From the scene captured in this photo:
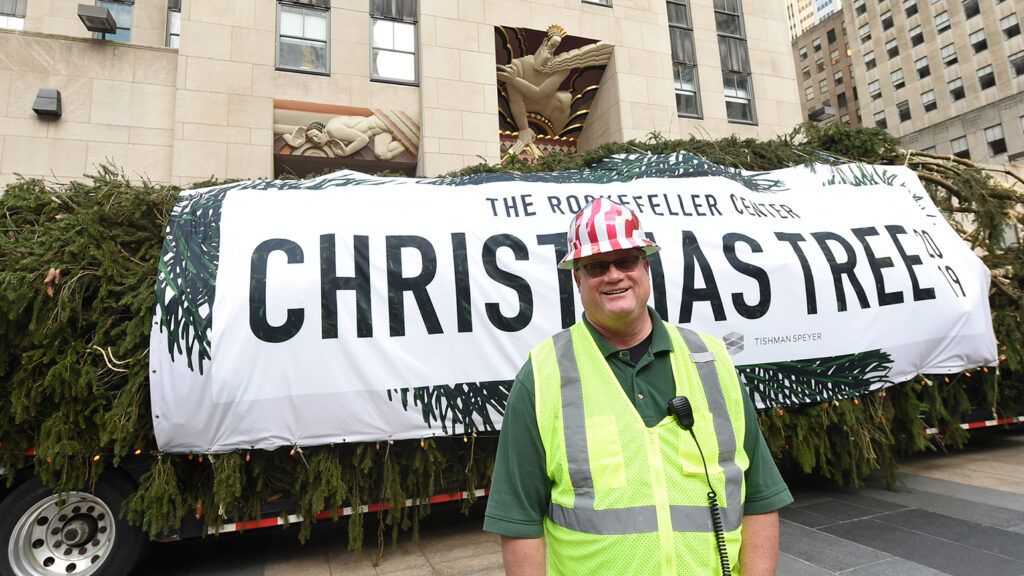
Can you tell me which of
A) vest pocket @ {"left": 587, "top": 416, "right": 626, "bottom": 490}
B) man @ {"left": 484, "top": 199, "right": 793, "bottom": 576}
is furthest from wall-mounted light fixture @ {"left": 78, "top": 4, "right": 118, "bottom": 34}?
vest pocket @ {"left": 587, "top": 416, "right": 626, "bottom": 490}

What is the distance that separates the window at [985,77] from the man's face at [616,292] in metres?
63.3

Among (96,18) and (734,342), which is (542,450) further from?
(96,18)

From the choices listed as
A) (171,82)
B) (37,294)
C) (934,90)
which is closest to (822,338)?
(37,294)

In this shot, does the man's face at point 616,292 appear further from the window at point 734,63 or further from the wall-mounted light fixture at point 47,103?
the window at point 734,63

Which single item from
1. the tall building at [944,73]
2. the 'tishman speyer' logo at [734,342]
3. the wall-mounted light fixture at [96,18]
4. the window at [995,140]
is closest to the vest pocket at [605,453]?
the 'tishman speyer' logo at [734,342]

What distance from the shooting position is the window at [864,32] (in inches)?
2217

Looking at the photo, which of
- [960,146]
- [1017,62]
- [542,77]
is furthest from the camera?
[960,146]

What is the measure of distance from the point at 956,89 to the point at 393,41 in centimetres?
5760

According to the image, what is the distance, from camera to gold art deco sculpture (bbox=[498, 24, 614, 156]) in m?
15.7

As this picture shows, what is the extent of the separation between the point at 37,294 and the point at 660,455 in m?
4.33

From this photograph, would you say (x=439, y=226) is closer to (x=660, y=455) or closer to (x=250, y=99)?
(x=660, y=455)

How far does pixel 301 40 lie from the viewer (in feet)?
44.9

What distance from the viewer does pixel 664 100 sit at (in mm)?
16500

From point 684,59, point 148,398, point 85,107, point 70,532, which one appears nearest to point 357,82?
point 85,107
